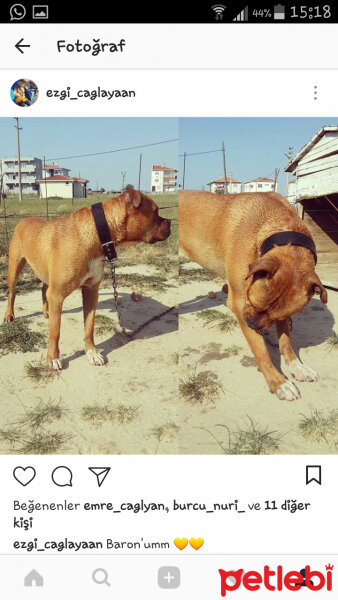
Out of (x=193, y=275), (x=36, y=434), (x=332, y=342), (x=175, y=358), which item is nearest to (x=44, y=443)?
(x=36, y=434)

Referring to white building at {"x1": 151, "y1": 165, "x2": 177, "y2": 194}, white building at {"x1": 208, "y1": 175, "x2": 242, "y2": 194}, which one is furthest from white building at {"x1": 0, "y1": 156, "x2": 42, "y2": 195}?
white building at {"x1": 151, "y1": 165, "x2": 177, "y2": 194}

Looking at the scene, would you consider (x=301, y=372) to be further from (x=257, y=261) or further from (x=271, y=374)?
(x=257, y=261)

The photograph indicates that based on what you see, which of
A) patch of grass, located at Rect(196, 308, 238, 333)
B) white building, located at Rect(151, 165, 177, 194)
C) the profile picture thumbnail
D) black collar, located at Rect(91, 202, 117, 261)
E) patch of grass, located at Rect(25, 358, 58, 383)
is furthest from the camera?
white building, located at Rect(151, 165, 177, 194)

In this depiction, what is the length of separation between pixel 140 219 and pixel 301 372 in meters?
2.61

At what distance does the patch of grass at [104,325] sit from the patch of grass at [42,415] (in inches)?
75.9

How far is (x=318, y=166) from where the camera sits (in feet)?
26.5

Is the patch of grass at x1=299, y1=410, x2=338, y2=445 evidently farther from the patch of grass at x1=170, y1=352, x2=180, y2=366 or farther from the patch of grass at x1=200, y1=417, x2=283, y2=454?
the patch of grass at x1=170, y1=352, x2=180, y2=366

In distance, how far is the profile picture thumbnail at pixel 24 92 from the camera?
115 inches

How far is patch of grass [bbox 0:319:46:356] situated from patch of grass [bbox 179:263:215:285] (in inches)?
156

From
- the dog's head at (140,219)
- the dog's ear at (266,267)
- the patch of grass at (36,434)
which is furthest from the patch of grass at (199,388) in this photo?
the dog's head at (140,219)

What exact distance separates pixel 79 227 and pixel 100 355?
1643 millimetres

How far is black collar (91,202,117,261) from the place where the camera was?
383 centimetres

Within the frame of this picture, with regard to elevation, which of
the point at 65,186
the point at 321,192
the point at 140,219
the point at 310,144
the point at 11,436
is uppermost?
the point at 65,186
